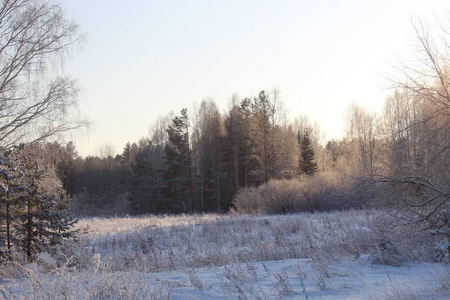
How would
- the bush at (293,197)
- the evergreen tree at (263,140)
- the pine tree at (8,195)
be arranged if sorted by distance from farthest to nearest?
the evergreen tree at (263,140) < the bush at (293,197) < the pine tree at (8,195)

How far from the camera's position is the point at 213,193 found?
42500 millimetres

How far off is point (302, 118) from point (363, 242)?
56369mm

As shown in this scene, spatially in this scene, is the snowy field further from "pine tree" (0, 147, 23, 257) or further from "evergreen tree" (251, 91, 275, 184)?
"evergreen tree" (251, 91, 275, 184)

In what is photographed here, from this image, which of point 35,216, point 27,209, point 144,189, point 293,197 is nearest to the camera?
point 35,216

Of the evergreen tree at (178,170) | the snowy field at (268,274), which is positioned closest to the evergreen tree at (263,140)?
the evergreen tree at (178,170)

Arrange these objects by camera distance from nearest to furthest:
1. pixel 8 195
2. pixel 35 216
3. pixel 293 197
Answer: pixel 8 195 → pixel 35 216 → pixel 293 197

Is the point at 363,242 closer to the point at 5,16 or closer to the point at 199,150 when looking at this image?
the point at 5,16

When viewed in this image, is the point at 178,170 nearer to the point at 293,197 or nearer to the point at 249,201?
the point at 249,201

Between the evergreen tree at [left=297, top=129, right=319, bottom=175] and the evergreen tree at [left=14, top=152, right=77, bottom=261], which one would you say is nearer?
the evergreen tree at [left=14, top=152, right=77, bottom=261]

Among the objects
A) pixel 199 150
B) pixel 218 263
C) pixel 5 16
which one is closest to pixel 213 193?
pixel 199 150

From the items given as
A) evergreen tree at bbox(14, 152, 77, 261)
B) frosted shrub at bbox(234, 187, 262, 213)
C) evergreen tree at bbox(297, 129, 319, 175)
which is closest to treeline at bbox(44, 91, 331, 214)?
evergreen tree at bbox(297, 129, 319, 175)

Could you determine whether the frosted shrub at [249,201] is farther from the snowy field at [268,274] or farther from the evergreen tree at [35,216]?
the evergreen tree at [35,216]

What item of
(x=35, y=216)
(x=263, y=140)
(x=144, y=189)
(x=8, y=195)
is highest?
(x=263, y=140)

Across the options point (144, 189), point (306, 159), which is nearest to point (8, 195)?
point (306, 159)
